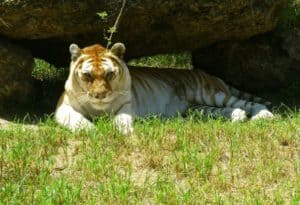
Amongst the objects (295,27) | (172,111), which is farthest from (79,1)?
(295,27)

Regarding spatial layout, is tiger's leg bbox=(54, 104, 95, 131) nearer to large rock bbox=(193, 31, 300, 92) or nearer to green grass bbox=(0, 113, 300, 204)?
green grass bbox=(0, 113, 300, 204)

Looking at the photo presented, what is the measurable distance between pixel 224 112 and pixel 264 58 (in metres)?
0.93

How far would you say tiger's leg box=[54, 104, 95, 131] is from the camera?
6.86 m

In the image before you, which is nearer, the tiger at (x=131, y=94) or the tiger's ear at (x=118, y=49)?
the tiger at (x=131, y=94)

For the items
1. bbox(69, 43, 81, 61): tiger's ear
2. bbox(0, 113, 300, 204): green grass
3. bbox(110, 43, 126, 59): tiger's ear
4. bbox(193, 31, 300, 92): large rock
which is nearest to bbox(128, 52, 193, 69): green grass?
bbox(193, 31, 300, 92): large rock

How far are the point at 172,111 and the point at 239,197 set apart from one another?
3.44 metres

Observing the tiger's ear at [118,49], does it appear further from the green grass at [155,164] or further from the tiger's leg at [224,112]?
the tiger's leg at [224,112]

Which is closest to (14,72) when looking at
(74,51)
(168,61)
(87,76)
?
(74,51)

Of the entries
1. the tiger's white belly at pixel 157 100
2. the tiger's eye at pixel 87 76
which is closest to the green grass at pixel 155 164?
the tiger's eye at pixel 87 76

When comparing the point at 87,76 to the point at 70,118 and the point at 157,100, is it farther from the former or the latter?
the point at 157,100

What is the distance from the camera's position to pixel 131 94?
7738 mm

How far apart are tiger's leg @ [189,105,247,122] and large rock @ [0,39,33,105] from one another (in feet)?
6.29

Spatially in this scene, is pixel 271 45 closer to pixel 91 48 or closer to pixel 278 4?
pixel 278 4

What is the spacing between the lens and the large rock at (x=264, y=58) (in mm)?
8820
